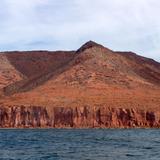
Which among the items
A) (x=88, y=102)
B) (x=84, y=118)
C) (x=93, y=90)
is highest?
(x=93, y=90)

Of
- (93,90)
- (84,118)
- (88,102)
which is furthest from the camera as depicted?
(93,90)

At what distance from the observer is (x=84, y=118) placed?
148m

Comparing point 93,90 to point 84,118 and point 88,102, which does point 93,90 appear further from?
point 84,118

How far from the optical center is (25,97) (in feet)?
563

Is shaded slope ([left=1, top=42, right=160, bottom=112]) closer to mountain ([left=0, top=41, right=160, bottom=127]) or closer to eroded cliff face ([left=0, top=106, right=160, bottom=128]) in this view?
mountain ([left=0, top=41, right=160, bottom=127])

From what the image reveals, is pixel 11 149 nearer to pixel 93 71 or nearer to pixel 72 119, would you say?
pixel 72 119

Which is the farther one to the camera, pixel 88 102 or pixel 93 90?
pixel 93 90

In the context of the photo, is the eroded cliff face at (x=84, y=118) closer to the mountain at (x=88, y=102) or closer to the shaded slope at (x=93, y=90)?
the mountain at (x=88, y=102)

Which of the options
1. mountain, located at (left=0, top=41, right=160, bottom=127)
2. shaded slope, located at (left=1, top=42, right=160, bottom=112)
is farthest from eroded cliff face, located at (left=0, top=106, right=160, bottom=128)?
shaded slope, located at (left=1, top=42, right=160, bottom=112)

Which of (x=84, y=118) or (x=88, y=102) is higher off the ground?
(x=88, y=102)

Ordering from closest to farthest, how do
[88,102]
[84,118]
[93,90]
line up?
[84,118], [88,102], [93,90]

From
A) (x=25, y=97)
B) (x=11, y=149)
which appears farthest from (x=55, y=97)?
(x=11, y=149)

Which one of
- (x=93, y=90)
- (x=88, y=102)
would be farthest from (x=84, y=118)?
(x=93, y=90)

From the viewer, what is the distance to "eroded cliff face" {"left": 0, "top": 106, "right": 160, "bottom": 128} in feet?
484
